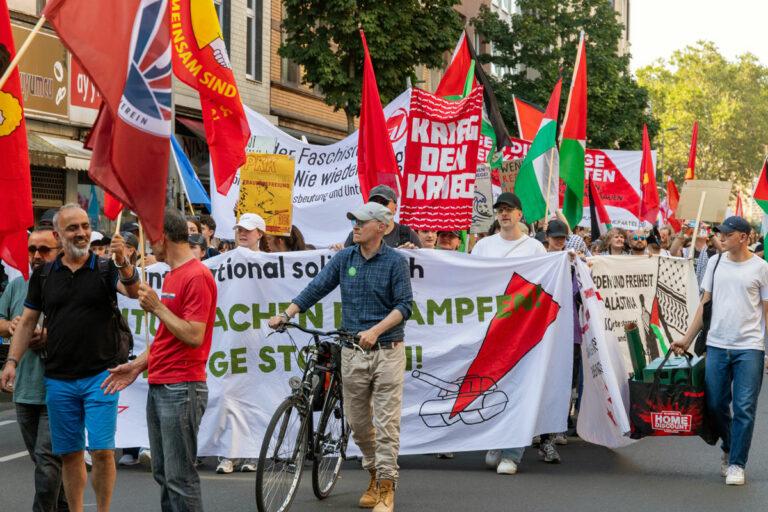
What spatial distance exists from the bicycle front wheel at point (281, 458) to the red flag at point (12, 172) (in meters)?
1.78

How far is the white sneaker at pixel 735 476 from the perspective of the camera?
874 centimetres

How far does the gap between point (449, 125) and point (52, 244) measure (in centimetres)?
471

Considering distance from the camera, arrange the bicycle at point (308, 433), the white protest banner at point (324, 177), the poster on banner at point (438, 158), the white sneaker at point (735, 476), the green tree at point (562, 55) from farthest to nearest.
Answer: the green tree at point (562, 55)
the white protest banner at point (324, 177)
the poster on banner at point (438, 158)
the white sneaker at point (735, 476)
the bicycle at point (308, 433)

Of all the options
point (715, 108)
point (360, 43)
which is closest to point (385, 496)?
point (360, 43)

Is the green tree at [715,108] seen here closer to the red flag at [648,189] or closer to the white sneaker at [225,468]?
the red flag at [648,189]

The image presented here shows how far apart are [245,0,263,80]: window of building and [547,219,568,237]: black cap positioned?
1723 cm

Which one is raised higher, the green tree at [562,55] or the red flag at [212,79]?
the green tree at [562,55]

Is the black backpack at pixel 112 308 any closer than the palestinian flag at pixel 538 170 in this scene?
Yes

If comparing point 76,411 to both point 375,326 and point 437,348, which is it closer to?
point 375,326

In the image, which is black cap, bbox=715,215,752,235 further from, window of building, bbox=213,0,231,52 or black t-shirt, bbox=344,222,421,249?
window of building, bbox=213,0,231,52

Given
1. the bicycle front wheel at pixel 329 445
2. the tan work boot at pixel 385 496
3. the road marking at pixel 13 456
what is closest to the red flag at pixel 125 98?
the bicycle front wheel at pixel 329 445

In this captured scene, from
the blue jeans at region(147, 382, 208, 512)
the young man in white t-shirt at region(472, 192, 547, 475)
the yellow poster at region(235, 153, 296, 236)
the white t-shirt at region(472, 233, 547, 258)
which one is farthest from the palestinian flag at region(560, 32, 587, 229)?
Answer: the blue jeans at region(147, 382, 208, 512)

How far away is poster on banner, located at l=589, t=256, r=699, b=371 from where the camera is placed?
1076 cm

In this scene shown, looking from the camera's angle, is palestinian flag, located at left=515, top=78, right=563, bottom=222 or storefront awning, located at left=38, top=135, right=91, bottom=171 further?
storefront awning, located at left=38, top=135, right=91, bottom=171
